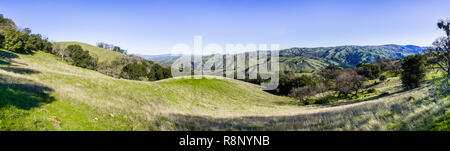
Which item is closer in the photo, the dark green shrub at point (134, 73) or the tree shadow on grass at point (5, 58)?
the tree shadow on grass at point (5, 58)

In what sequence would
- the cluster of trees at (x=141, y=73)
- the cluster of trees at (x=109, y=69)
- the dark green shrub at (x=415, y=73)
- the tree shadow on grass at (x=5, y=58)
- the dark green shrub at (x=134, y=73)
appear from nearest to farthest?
the tree shadow on grass at (x=5, y=58)
the dark green shrub at (x=415, y=73)
the cluster of trees at (x=109, y=69)
the dark green shrub at (x=134, y=73)
the cluster of trees at (x=141, y=73)

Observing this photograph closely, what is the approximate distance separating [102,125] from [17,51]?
102m

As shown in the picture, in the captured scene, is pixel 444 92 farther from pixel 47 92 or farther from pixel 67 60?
pixel 67 60

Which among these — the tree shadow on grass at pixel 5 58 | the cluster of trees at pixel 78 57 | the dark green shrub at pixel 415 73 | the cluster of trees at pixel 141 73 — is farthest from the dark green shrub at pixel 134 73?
the dark green shrub at pixel 415 73

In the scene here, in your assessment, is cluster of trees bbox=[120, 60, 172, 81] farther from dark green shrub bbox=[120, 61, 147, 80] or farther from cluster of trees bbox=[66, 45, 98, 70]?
cluster of trees bbox=[66, 45, 98, 70]

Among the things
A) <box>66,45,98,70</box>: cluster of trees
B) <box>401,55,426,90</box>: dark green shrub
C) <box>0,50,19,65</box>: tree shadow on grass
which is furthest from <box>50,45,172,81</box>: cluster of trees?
<box>401,55,426,90</box>: dark green shrub

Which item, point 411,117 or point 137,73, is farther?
point 137,73

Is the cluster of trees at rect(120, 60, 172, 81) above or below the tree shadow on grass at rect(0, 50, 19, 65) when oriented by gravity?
below

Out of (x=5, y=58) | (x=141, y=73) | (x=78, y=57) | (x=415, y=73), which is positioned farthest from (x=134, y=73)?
(x=415, y=73)

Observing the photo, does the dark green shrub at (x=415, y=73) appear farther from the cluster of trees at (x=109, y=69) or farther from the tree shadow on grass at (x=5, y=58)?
the cluster of trees at (x=109, y=69)
